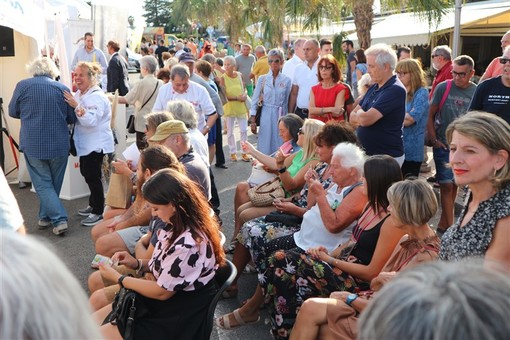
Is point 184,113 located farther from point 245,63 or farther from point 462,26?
point 462,26

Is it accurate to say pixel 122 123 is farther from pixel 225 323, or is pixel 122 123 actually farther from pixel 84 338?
pixel 84 338

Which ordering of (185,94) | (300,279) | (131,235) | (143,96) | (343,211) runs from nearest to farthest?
(300,279) → (343,211) → (131,235) → (185,94) → (143,96)

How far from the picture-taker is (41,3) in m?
7.01

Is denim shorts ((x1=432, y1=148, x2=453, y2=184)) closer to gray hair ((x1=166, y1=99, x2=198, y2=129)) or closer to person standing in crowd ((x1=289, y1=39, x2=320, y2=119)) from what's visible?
person standing in crowd ((x1=289, y1=39, x2=320, y2=119))

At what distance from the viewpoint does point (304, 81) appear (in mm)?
7074

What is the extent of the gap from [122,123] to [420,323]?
269 inches

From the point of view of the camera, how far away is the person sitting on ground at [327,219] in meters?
3.53

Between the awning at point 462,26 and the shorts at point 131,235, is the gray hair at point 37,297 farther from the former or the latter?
the awning at point 462,26

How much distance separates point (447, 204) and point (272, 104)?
2.78 metres

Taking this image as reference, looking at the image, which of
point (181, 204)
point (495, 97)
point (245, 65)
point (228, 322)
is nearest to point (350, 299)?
point (181, 204)

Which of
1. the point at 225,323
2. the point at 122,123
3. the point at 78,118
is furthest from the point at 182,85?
the point at 225,323

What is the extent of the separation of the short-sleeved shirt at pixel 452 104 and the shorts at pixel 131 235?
3308 millimetres

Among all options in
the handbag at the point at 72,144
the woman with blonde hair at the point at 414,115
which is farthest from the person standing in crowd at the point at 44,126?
the woman with blonde hair at the point at 414,115

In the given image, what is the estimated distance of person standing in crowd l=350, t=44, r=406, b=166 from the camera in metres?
4.42
